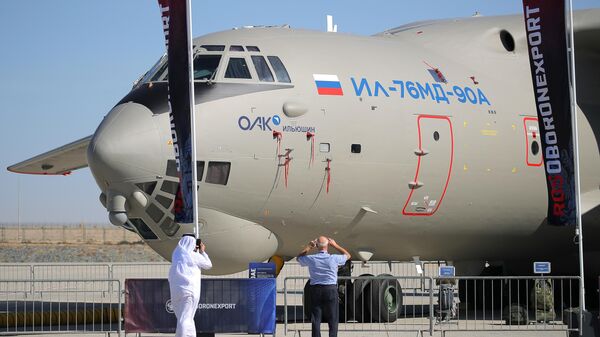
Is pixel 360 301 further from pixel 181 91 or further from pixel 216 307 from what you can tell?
pixel 181 91

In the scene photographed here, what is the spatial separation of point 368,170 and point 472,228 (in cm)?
254

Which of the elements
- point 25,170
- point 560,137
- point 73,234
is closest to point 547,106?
point 560,137

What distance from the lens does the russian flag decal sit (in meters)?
17.2

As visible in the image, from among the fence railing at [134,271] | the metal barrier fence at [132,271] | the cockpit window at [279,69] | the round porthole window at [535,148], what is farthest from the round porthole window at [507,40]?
the fence railing at [134,271]

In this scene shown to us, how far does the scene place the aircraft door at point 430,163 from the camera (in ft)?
58.6

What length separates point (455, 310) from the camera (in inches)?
800

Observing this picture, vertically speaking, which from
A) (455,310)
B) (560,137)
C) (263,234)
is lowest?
(455,310)

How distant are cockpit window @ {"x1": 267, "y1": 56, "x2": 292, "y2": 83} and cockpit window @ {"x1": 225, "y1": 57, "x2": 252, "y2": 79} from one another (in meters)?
0.40

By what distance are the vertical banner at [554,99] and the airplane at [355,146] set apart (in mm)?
2443

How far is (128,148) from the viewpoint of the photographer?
16.2m

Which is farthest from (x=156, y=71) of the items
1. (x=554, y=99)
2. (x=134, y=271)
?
(x=134, y=271)

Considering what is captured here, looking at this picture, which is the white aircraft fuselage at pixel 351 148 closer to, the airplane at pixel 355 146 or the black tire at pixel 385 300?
the airplane at pixel 355 146

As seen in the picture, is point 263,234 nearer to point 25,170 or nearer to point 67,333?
point 67,333

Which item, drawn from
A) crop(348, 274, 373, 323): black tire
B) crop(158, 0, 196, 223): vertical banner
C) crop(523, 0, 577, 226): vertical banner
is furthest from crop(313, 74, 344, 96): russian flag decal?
crop(348, 274, 373, 323): black tire
